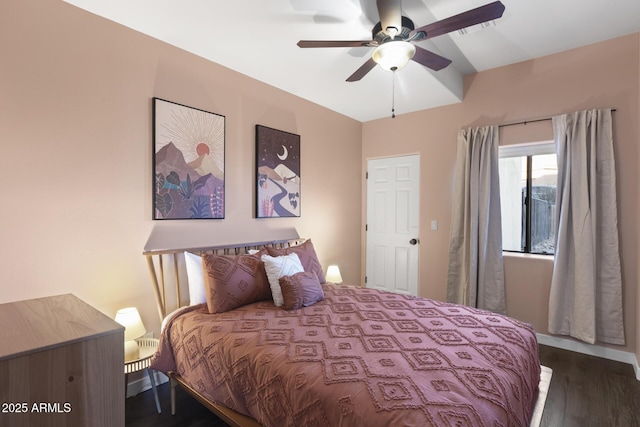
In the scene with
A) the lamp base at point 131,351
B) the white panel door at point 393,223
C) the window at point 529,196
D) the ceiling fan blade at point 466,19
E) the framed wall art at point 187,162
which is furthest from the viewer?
the white panel door at point 393,223

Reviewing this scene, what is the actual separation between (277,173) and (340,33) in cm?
146

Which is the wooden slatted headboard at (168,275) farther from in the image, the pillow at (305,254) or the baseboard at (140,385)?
the pillow at (305,254)

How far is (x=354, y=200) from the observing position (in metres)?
4.45

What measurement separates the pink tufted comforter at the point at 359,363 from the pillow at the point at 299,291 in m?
0.07

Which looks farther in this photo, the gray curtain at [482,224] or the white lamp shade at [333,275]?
the white lamp shade at [333,275]

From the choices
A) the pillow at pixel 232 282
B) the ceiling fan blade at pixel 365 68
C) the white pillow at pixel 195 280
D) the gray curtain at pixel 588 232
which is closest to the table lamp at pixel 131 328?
the white pillow at pixel 195 280

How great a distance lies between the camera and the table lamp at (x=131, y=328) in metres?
2.05

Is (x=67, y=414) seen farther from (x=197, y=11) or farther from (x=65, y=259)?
(x=197, y=11)

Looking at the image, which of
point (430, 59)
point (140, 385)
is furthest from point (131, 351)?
point (430, 59)

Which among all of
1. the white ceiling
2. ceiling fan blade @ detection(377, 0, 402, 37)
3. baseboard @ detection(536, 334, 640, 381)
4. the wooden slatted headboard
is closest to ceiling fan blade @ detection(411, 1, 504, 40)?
ceiling fan blade @ detection(377, 0, 402, 37)

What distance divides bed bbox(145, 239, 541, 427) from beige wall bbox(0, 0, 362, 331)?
0.30 m

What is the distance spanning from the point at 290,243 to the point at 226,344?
1663 millimetres

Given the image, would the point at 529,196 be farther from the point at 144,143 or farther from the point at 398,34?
the point at 144,143

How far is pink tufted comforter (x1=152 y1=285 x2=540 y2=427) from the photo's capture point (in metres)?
1.23
